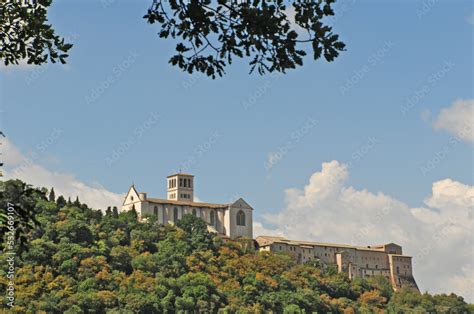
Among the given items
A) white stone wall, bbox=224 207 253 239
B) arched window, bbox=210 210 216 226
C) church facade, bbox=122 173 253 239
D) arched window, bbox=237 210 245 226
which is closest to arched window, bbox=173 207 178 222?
church facade, bbox=122 173 253 239

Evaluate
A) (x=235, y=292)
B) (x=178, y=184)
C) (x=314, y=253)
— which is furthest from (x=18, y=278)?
(x=314, y=253)

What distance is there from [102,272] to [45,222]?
35.6ft

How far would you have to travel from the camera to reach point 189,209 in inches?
3991

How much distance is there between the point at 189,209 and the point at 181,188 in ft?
20.3

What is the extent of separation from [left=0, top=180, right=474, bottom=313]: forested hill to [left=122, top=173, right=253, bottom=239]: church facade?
294 cm

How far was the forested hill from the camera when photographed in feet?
238

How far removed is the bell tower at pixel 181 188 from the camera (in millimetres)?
106688

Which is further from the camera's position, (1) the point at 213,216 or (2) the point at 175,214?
(1) the point at 213,216

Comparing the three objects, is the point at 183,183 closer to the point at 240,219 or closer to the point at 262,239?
the point at 240,219

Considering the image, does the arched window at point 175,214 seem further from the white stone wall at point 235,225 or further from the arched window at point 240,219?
the arched window at point 240,219

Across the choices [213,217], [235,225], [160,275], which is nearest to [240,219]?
[235,225]

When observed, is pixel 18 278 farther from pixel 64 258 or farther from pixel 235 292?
pixel 235 292

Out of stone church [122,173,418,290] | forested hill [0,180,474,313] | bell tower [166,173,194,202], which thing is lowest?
forested hill [0,180,474,313]

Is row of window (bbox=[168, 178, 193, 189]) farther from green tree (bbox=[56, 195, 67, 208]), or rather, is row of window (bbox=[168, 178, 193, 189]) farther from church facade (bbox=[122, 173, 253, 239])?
green tree (bbox=[56, 195, 67, 208])
